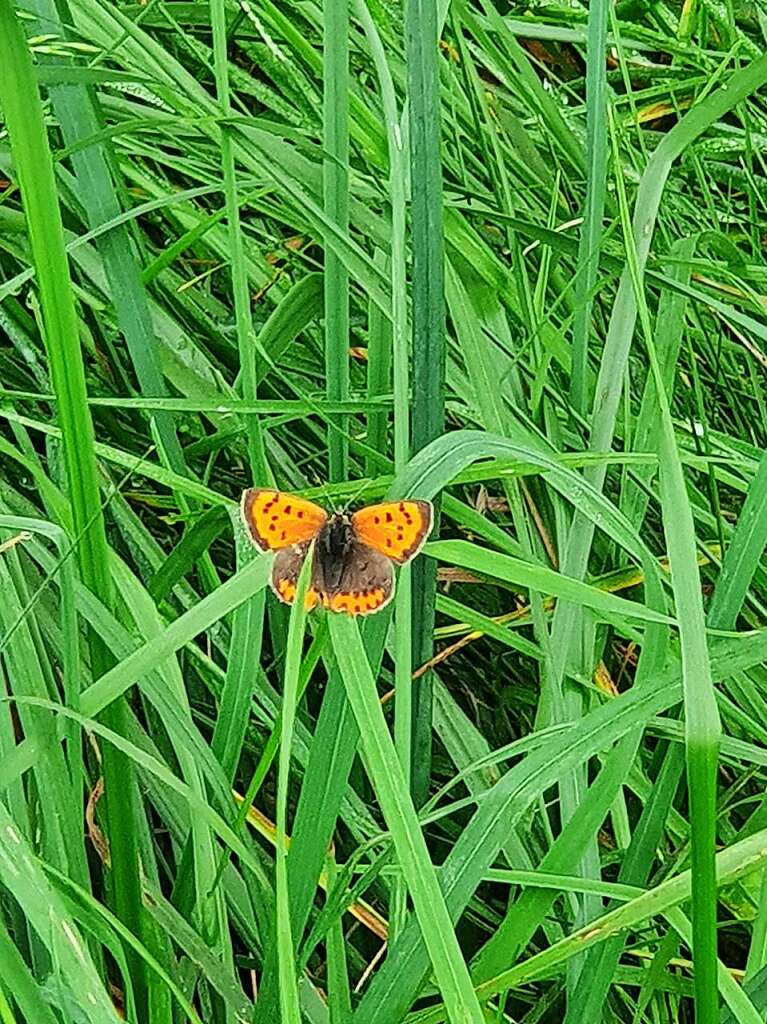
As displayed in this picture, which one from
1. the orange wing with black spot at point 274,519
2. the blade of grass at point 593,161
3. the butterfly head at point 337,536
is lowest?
the butterfly head at point 337,536

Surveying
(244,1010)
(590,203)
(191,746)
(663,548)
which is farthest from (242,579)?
(663,548)

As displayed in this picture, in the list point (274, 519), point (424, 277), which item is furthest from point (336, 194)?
point (274, 519)

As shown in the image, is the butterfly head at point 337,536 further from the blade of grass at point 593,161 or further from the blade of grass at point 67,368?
the blade of grass at point 593,161

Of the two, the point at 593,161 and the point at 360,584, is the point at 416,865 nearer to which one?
the point at 360,584

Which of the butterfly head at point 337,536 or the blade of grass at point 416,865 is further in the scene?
the butterfly head at point 337,536

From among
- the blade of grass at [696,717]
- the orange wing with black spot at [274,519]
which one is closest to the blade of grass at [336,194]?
the orange wing with black spot at [274,519]

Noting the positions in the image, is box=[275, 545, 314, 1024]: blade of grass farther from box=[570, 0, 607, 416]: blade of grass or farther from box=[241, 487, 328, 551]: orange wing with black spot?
box=[570, 0, 607, 416]: blade of grass
